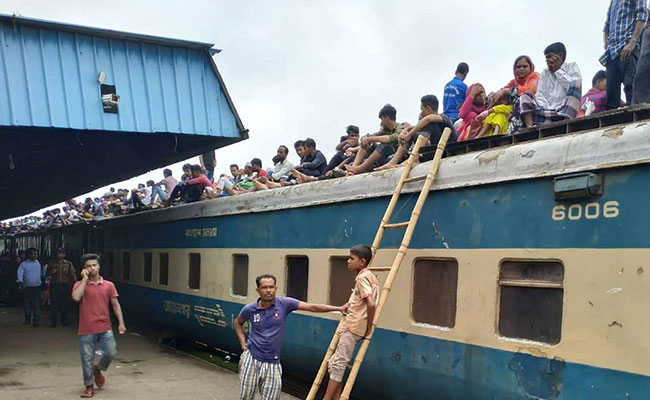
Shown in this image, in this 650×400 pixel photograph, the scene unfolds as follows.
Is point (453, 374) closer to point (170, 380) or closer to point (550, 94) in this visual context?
point (550, 94)

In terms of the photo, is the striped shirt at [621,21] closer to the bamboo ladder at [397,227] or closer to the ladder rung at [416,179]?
the bamboo ladder at [397,227]

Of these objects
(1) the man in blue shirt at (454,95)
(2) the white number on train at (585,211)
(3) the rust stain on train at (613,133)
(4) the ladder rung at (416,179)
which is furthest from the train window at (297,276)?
(3) the rust stain on train at (613,133)

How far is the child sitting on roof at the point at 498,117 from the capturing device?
7.20 meters

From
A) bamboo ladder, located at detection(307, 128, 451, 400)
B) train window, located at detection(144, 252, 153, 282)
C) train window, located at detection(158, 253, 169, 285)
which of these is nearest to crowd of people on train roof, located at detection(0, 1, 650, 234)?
bamboo ladder, located at detection(307, 128, 451, 400)

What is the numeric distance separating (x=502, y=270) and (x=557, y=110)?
2.06m

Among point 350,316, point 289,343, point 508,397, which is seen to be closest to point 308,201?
point 289,343

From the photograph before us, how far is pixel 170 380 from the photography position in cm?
952

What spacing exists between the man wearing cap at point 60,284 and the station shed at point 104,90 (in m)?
3.17

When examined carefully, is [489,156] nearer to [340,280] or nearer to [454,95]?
[340,280]

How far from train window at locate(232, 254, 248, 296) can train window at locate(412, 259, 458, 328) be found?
4.07m

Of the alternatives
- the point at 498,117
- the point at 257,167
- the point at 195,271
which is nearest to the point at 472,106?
the point at 498,117

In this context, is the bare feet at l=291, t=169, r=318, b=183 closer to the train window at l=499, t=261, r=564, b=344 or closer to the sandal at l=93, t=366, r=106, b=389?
the sandal at l=93, t=366, r=106, b=389

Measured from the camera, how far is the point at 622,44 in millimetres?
6562

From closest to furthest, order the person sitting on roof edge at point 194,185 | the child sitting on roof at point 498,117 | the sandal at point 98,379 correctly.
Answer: the child sitting on roof at point 498,117 → the sandal at point 98,379 → the person sitting on roof edge at point 194,185
